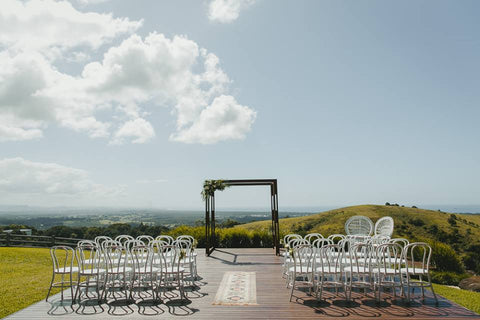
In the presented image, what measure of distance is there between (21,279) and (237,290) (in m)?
6.74

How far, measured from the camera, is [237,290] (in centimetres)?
596

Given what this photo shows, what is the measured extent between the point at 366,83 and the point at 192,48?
6589 mm

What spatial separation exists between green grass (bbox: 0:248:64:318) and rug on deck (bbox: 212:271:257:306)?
3.42 metres

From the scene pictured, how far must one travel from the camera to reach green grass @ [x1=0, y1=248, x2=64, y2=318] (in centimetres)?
584

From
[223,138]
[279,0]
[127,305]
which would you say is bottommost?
[127,305]

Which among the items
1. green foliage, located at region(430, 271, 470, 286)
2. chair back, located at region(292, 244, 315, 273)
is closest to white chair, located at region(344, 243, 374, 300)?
chair back, located at region(292, 244, 315, 273)

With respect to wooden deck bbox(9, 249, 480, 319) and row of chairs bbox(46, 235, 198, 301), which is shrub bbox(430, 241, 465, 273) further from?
row of chairs bbox(46, 235, 198, 301)

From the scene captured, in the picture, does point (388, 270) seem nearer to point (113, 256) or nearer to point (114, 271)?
point (114, 271)

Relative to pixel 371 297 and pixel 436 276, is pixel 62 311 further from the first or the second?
pixel 436 276

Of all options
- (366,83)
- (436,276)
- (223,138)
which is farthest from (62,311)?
(223,138)

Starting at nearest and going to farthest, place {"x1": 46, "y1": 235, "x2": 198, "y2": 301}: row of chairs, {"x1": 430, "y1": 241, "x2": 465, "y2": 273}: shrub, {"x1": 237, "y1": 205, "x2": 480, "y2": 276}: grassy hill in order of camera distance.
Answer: {"x1": 46, "y1": 235, "x2": 198, "y2": 301}: row of chairs → {"x1": 430, "y1": 241, "x2": 465, "y2": 273}: shrub → {"x1": 237, "y1": 205, "x2": 480, "y2": 276}: grassy hill

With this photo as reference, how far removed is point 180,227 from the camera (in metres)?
14.9

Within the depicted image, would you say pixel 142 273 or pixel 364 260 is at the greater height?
pixel 364 260

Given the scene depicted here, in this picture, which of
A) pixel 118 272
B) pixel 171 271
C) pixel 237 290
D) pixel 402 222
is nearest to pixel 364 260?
pixel 237 290
